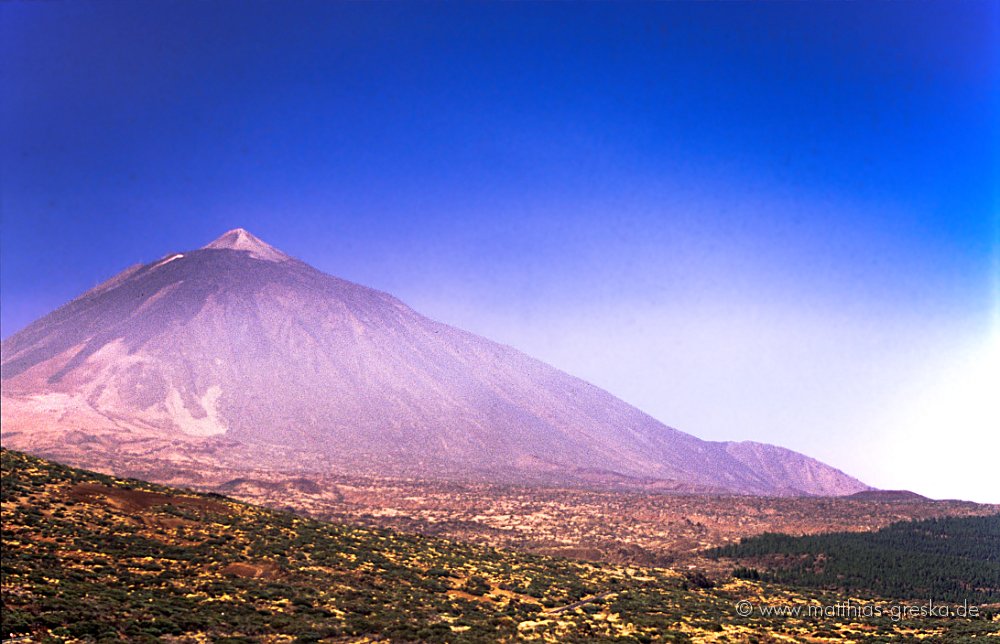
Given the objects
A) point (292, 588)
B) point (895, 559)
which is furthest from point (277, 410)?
point (292, 588)

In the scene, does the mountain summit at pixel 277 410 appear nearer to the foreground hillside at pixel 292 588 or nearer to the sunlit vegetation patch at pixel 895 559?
the sunlit vegetation patch at pixel 895 559

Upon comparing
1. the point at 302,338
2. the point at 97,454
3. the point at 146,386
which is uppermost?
the point at 302,338

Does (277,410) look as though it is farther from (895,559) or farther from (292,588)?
(292,588)

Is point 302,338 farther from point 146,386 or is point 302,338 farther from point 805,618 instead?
point 805,618

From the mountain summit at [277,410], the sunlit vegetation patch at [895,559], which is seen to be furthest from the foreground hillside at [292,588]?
the mountain summit at [277,410]

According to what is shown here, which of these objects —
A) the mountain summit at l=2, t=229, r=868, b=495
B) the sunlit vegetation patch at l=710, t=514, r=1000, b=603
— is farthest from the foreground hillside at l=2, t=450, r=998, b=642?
the mountain summit at l=2, t=229, r=868, b=495

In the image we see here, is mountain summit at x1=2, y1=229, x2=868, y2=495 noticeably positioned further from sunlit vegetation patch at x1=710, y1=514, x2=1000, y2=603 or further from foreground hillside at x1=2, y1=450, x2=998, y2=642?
foreground hillside at x1=2, y1=450, x2=998, y2=642

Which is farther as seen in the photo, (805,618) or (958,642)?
(805,618)

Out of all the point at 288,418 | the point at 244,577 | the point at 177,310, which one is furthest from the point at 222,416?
the point at 244,577
